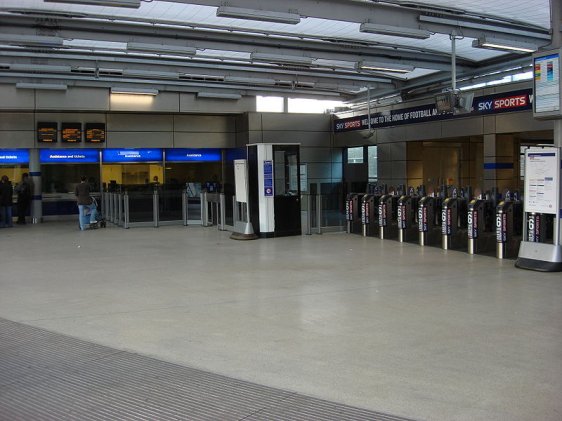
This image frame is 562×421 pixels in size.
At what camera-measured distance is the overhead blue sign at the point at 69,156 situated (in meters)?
20.3

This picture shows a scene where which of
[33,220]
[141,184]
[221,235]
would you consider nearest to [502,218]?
[221,235]

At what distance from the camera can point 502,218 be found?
35.5ft

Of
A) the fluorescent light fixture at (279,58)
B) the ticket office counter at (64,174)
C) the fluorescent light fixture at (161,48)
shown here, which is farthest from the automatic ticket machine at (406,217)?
the ticket office counter at (64,174)

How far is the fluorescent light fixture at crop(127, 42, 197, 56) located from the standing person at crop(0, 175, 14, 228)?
8300mm

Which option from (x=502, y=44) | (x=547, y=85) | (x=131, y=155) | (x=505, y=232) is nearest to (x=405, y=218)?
(x=505, y=232)

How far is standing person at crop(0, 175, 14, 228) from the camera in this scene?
1802cm

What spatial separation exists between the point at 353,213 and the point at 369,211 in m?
0.79

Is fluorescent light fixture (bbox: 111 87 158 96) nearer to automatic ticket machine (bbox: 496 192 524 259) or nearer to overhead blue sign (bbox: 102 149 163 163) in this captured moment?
overhead blue sign (bbox: 102 149 163 163)

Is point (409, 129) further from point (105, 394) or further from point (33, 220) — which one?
point (105, 394)

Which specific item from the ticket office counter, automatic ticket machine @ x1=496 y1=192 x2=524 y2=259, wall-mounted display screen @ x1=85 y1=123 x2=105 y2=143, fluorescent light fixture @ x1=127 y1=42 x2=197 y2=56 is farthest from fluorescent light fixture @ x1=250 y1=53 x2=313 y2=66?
the ticket office counter

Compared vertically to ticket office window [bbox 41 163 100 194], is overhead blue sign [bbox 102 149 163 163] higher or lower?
higher

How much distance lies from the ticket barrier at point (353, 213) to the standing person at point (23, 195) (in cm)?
1044

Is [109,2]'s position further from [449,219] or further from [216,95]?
[216,95]

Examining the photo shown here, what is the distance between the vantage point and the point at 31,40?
11.1 meters
